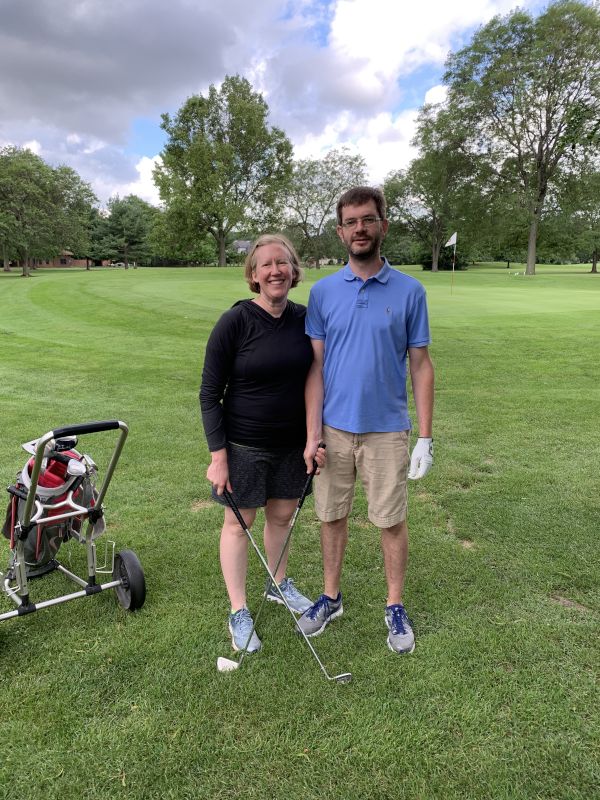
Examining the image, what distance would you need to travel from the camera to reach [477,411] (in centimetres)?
674

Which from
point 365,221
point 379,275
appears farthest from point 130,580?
point 365,221

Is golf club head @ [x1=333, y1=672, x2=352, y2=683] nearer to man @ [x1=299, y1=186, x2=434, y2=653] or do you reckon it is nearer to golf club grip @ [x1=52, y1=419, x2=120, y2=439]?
man @ [x1=299, y1=186, x2=434, y2=653]

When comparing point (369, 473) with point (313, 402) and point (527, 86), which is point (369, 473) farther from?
point (527, 86)

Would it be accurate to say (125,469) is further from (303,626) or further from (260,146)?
(260,146)

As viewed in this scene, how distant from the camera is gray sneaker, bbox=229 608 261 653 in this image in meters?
2.64

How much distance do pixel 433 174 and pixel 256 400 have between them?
1753 inches

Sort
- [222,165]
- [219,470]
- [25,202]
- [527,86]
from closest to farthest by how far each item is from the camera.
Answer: [219,470]
[527,86]
[222,165]
[25,202]

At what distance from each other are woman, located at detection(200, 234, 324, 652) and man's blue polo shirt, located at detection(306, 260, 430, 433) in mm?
148

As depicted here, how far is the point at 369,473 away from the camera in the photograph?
266 centimetres

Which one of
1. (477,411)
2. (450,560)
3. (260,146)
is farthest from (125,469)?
(260,146)

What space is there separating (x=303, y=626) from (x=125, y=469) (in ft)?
9.02

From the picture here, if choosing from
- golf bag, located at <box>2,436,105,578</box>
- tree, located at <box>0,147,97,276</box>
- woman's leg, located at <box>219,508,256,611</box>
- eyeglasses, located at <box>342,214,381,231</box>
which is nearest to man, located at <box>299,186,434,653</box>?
eyeglasses, located at <box>342,214,381,231</box>

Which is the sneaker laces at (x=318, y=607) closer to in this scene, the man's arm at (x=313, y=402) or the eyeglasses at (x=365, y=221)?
the man's arm at (x=313, y=402)

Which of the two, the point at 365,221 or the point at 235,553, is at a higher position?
the point at 365,221
